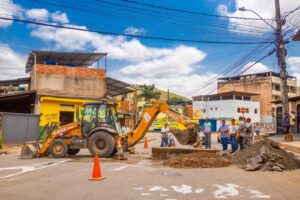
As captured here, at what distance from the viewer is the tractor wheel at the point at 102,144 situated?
15375 mm

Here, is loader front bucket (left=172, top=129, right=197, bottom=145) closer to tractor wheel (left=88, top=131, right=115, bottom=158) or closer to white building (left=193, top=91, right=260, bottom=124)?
tractor wheel (left=88, top=131, right=115, bottom=158)

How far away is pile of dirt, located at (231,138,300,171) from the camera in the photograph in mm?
12025

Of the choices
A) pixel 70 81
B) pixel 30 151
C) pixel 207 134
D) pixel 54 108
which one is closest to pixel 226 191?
pixel 207 134

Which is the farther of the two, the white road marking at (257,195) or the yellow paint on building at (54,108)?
the yellow paint on building at (54,108)

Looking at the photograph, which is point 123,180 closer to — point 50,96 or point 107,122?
point 107,122

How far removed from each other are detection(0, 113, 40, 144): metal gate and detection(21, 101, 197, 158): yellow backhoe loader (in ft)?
29.5

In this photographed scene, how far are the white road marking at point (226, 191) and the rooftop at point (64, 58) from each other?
26.7 m

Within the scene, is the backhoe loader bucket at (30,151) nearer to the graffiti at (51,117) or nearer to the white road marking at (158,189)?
the white road marking at (158,189)

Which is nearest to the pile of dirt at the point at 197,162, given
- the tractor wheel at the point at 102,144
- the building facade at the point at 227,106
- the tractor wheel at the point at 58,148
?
the tractor wheel at the point at 102,144

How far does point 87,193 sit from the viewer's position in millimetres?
7836

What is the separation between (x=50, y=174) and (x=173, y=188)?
4419mm

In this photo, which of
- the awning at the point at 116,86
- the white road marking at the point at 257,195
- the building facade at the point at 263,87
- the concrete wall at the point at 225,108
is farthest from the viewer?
the building facade at the point at 263,87

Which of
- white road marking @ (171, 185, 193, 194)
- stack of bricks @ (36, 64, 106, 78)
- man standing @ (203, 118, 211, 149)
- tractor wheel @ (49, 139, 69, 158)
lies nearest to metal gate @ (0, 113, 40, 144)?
stack of bricks @ (36, 64, 106, 78)

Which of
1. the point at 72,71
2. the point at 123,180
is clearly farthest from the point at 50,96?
the point at 123,180
